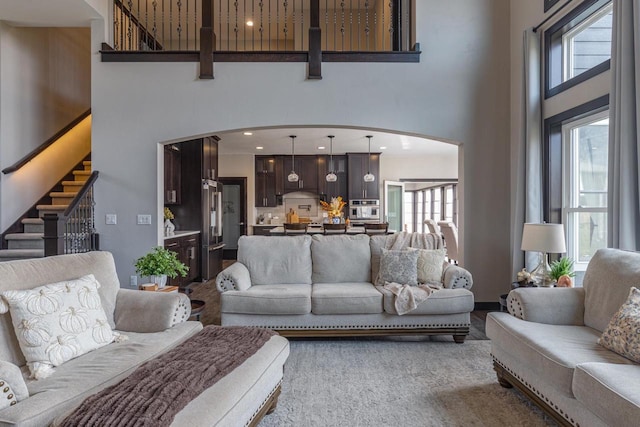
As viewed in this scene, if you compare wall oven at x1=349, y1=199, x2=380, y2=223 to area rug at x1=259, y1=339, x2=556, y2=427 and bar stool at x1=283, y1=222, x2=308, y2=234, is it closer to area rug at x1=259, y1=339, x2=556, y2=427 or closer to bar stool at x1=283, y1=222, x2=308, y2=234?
bar stool at x1=283, y1=222, x2=308, y2=234

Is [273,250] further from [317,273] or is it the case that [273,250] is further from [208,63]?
[208,63]

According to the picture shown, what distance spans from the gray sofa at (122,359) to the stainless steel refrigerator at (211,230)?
409cm

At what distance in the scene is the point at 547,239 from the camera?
3227 millimetres

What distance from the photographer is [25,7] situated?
4332 millimetres

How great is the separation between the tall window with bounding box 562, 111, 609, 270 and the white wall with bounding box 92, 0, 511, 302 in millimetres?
902

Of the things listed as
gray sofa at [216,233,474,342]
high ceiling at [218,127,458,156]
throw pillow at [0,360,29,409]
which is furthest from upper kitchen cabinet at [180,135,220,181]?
throw pillow at [0,360,29,409]

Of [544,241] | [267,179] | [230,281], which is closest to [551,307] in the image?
[544,241]

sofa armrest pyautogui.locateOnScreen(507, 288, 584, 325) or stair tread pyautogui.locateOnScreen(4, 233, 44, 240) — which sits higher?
stair tread pyautogui.locateOnScreen(4, 233, 44, 240)

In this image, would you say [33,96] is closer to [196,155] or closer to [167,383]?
[196,155]

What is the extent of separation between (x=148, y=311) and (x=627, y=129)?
11.6ft

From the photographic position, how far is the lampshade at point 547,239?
10.5 ft

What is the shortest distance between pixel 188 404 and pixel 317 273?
272 cm

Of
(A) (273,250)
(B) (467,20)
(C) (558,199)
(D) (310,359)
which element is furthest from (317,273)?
(B) (467,20)

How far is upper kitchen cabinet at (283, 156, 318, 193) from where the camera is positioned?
10102 millimetres
